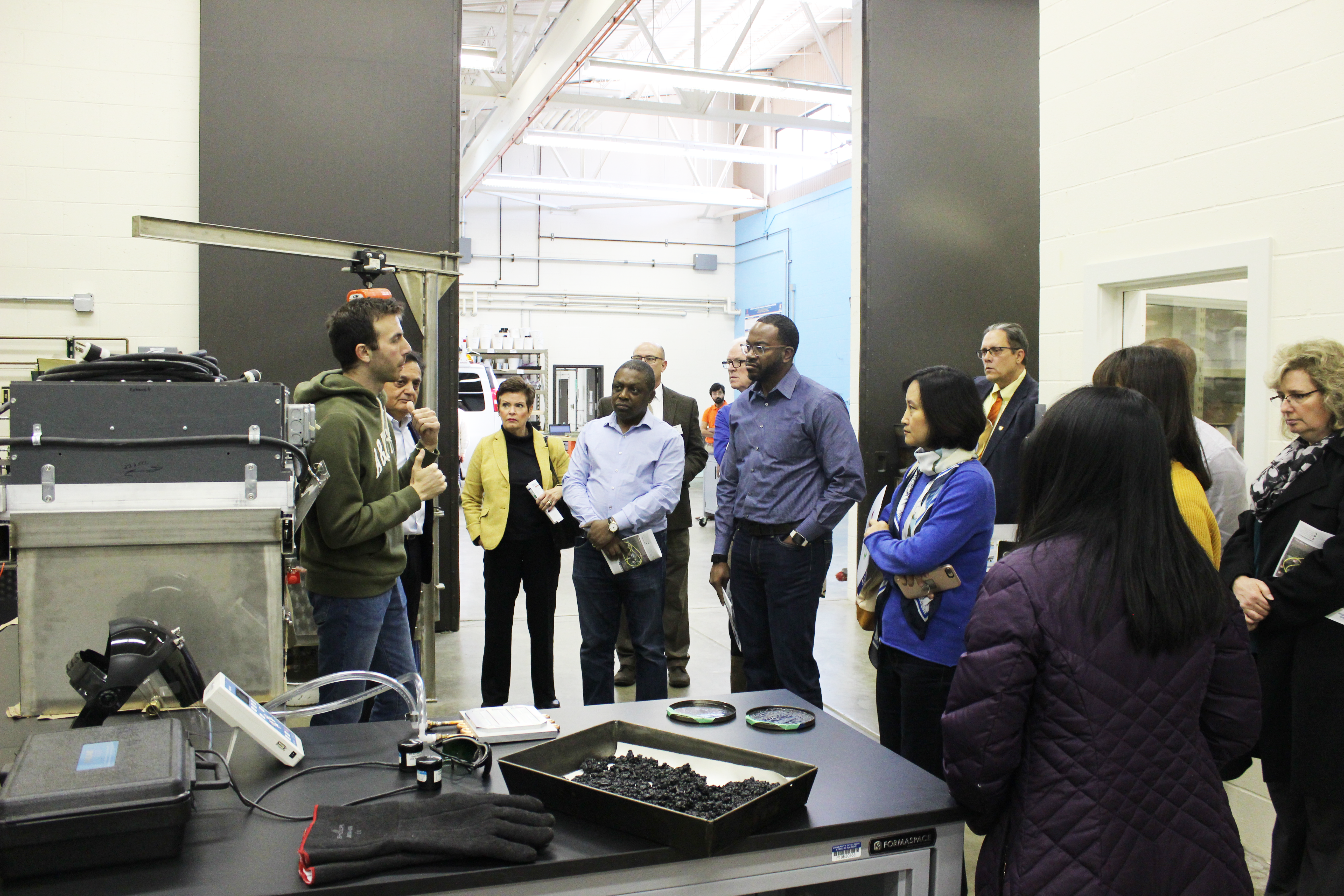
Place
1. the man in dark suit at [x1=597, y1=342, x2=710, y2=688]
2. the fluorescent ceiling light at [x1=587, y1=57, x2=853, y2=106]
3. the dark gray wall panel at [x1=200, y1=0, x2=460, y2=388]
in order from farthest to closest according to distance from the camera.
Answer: the fluorescent ceiling light at [x1=587, y1=57, x2=853, y2=106], the dark gray wall panel at [x1=200, y1=0, x2=460, y2=388], the man in dark suit at [x1=597, y1=342, x2=710, y2=688]

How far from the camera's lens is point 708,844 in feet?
4.19

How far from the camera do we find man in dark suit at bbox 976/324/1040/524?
12.0 ft

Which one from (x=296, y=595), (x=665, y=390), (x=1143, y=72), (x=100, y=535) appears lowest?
(x=296, y=595)

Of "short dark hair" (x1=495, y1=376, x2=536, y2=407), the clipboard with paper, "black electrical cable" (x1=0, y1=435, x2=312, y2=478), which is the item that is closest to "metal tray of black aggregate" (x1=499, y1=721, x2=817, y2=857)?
"black electrical cable" (x1=0, y1=435, x2=312, y2=478)

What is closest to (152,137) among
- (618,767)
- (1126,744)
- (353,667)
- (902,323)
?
(353,667)

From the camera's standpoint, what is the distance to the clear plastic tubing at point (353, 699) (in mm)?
1635

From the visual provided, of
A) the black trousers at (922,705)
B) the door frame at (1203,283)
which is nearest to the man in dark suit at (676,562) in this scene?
the door frame at (1203,283)

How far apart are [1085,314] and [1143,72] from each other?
807mm

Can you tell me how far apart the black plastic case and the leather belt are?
2.06 meters

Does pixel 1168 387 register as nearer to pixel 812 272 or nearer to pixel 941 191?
pixel 941 191

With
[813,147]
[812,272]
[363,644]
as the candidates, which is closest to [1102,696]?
[363,644]

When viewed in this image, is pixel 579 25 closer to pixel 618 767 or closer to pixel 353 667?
A: pixel 353 667

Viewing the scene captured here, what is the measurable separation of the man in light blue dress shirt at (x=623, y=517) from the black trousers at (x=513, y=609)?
0.81ft

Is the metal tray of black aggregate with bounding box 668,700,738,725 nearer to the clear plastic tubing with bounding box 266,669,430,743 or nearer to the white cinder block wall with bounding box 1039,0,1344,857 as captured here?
the clear plastic tubing with bounding box 266,669,430,743
